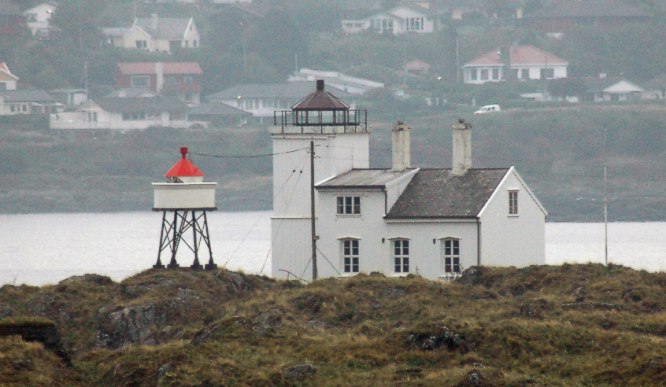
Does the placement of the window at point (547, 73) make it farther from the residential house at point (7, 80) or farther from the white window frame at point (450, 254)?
the white window frame at point (450, 254)

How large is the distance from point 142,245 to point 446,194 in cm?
5443

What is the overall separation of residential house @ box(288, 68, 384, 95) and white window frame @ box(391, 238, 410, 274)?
131160 millimetres

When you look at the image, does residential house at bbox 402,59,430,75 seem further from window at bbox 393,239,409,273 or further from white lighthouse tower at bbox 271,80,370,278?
window at bbox 393,239,409,273

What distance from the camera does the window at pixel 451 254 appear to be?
46875 millimetres

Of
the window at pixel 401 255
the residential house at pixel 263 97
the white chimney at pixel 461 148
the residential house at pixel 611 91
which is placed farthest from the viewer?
the residential house at pixel 263 97

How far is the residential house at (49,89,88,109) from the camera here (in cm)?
18038

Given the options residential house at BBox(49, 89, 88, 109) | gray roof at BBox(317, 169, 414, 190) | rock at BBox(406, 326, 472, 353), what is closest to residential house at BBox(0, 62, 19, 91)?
residential house at BBox(49, 89, 88, 109)

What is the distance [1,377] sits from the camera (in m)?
27.4

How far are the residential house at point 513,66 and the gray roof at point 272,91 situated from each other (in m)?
17.5

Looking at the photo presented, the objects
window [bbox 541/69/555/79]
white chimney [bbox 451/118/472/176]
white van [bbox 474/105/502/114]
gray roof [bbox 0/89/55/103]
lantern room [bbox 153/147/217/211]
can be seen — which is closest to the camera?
lantern room [bbox 153/147/217/211]

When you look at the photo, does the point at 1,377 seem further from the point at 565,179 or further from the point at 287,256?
the point at 565,179

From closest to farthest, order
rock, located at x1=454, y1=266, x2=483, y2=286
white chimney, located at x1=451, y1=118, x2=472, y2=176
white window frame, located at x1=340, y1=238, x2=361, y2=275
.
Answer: rock, located at x1=454, y1=266, x2=483, y2=286
white window frame, located at x1=340, y1=238, x2=361, y2=275
white chimney, located at x1=451, y1=118, x2=472, y2=176

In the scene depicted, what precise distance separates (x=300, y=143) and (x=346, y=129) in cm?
128

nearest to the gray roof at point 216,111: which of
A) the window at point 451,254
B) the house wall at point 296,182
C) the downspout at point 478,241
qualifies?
the house wall at point 296,182
